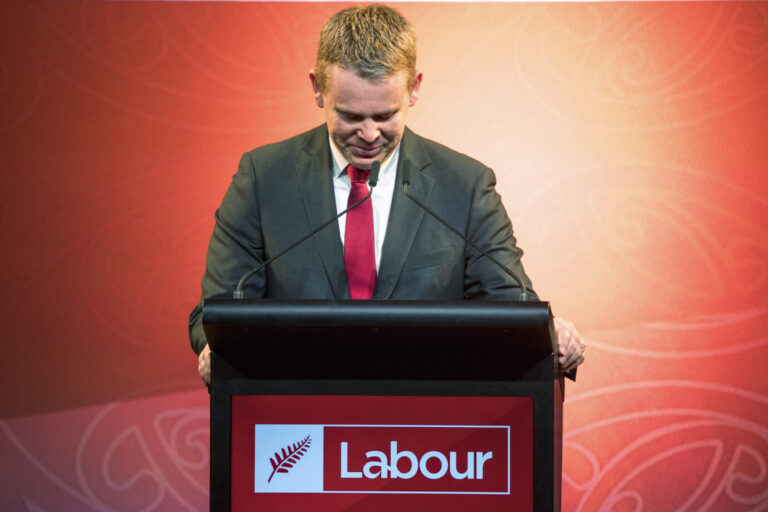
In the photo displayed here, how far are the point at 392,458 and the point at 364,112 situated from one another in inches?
27.2

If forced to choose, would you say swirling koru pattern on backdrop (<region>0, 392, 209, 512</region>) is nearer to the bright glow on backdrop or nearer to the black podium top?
the bright glow on backdrop

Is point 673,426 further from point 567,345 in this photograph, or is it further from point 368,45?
point 368,45

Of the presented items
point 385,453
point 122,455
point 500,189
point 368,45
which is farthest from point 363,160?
point 122,455

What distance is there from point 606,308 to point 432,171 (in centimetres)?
124

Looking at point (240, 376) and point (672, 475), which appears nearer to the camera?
point (240, 376)

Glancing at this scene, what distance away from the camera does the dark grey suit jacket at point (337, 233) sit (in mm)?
1682

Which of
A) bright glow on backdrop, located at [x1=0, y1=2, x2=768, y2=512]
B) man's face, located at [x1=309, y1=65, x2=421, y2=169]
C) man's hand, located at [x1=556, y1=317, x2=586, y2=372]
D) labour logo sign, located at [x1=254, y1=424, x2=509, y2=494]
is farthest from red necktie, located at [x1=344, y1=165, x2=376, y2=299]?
bright glow on backdrop, located at [x1=0, y1=2, x2=768, y2=512]

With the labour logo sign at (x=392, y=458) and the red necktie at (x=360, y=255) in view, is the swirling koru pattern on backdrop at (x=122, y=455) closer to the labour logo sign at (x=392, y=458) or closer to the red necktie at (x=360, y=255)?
the red necktie at (x=360, y=255)

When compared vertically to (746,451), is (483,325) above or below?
above

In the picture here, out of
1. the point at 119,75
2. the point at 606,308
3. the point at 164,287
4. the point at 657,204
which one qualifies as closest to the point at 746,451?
the point at 606,308

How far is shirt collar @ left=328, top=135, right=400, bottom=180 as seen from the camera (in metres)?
1.81

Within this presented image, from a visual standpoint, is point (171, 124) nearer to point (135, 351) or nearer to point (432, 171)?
point (135, 351)

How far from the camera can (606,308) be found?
9.27 ft

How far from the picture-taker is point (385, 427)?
1175 mm
